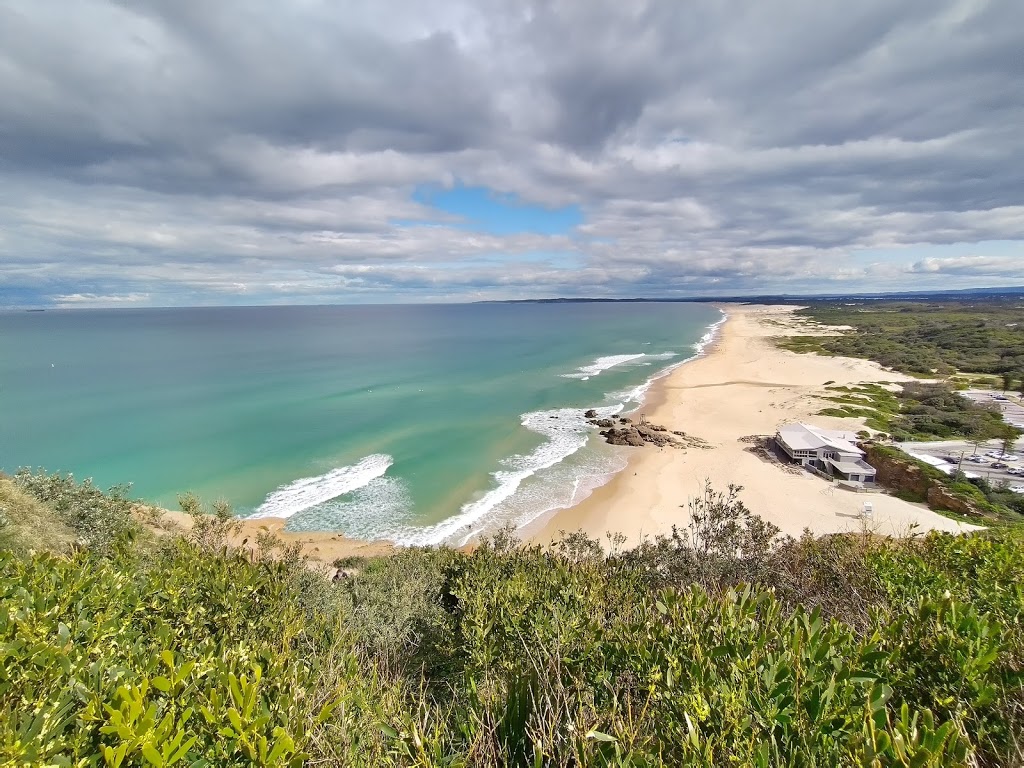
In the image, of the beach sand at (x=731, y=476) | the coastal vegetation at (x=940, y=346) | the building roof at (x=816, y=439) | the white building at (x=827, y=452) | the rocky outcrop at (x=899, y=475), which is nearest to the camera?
the beach sand at (x=731, y=476)

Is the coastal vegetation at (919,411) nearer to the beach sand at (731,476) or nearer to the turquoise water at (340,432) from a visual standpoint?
the beach sand at (731,476)

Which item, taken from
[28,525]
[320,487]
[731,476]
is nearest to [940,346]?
[731,476]

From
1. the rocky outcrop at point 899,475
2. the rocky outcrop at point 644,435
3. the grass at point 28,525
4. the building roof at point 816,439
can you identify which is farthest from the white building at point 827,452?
the grass at point 28,525

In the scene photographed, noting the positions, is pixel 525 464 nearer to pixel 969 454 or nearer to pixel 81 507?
pixel 81 507

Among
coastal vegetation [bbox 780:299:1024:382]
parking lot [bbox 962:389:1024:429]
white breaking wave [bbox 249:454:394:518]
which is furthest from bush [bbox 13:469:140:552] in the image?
coastal vegetation [bbox 780:299:1024:382]

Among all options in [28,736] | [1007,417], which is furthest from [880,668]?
[1007,417]

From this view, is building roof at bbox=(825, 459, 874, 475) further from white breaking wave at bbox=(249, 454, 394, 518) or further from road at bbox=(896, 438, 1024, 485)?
white breaking wave at bbox=(249, 454, 394, 518)
